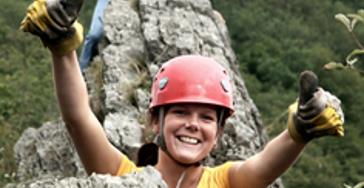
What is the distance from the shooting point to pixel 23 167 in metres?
9.08

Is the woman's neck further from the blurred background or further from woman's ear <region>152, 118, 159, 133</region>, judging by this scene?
the blurred background

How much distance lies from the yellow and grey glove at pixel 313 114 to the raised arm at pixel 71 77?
67cm

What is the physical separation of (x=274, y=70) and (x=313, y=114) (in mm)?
46880

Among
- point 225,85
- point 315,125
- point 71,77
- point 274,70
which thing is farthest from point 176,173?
point 274,70

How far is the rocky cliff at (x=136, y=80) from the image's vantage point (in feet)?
27.2

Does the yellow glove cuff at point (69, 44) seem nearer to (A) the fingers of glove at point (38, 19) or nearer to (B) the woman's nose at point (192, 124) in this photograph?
(A) the fingers of glove at point (38, 19)

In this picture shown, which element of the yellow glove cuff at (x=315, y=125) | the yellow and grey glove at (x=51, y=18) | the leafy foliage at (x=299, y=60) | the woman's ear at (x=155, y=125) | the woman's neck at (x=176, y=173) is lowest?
the leafy foliage at (x=299, y=60)

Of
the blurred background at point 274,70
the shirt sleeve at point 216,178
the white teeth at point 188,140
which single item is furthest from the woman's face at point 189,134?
the blurred background at point 274,70

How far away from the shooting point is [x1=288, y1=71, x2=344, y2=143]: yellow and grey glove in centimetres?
315

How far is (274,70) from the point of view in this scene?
1966 inches

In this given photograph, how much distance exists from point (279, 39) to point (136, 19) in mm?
46224

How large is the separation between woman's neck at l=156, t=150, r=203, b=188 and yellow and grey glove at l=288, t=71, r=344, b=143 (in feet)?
1.51

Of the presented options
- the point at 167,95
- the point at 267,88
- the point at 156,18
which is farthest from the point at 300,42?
the point at 167,95

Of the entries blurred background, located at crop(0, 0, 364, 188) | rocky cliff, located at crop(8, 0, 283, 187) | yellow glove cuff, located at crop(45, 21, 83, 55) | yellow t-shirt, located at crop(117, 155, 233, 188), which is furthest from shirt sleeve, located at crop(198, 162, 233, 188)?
blurred background, located at crop(0, 0, 364, 188)
